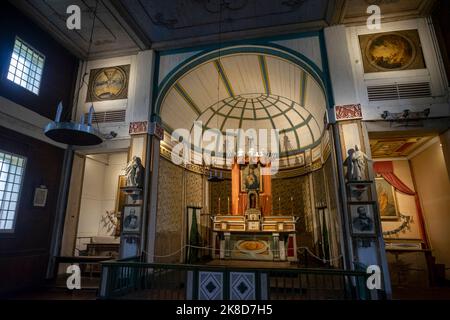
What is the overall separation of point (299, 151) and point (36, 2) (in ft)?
30.2

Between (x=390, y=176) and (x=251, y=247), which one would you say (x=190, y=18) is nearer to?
(x=251, y=247)

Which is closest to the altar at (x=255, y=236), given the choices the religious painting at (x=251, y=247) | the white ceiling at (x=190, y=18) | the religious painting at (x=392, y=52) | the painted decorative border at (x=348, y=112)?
the religious painting at (x=251, y=247)

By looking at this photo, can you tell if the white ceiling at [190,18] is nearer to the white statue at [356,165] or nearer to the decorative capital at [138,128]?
the decorative capital at [138,128]

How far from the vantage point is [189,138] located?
9492mm

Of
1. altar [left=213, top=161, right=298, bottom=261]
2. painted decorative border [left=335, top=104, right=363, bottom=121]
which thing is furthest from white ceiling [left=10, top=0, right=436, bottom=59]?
altar [left=213, top=161, right=298, bottom=261]

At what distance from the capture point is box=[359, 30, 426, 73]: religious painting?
591 cm

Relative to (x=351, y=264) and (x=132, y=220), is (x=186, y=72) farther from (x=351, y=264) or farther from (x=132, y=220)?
(x=351, y=264)

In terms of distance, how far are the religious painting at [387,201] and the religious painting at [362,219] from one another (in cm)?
434

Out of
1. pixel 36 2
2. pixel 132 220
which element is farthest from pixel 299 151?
pixel 36 2

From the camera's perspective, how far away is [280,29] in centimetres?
672

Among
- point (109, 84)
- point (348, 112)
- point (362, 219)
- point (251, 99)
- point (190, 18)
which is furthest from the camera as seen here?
point (251, 99)

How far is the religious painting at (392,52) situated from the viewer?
19.4ft

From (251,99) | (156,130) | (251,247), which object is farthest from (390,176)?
(156,130)

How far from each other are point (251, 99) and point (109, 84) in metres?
5.26
